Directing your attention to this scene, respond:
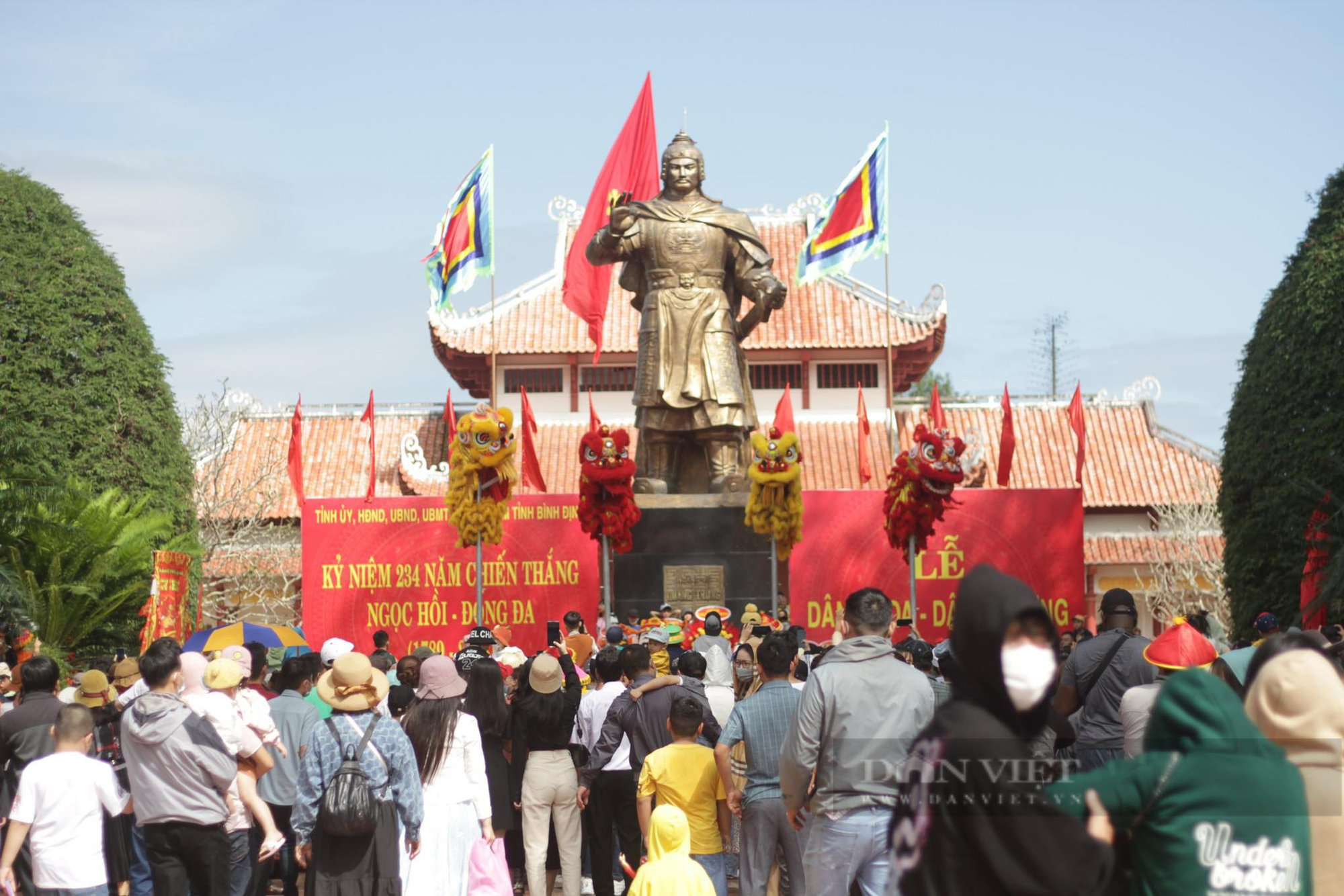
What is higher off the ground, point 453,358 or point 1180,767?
point 453,358

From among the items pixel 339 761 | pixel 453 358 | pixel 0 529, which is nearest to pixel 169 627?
pixel 0 529

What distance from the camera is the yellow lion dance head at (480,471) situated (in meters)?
13.7

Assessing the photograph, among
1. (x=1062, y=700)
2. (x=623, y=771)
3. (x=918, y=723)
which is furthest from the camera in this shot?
(x=623, y=771)

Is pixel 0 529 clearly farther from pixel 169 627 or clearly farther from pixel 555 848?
pixel 555 848

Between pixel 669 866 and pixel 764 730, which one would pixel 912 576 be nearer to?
pixel 764 730

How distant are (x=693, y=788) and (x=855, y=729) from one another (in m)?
1.45

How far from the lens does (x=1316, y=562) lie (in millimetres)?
12047

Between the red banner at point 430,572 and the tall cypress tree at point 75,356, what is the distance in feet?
7.53

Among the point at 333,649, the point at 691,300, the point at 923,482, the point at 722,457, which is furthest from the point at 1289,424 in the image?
the point at 333,649

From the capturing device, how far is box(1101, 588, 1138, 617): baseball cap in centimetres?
748

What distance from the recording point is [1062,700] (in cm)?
730

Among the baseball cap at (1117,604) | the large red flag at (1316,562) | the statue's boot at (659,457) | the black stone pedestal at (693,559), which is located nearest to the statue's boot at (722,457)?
the black stone pedestal at (693,559)

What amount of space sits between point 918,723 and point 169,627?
9.83 metres

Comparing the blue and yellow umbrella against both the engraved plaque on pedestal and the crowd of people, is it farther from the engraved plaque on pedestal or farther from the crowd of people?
the engraved plaque on pedestal
